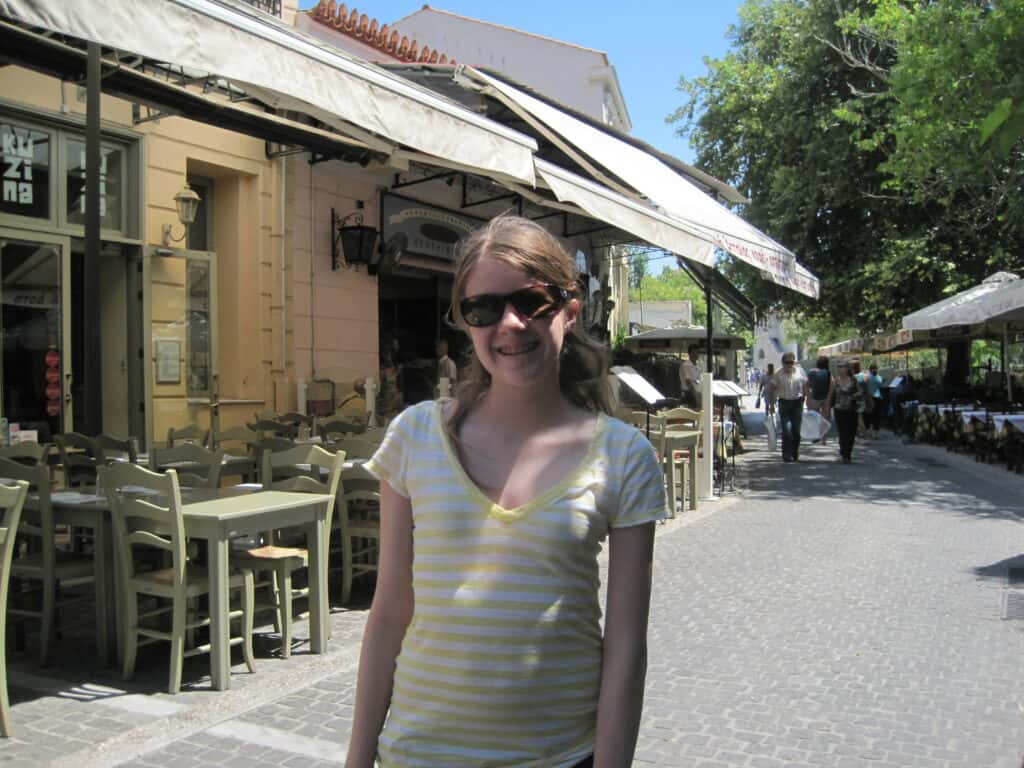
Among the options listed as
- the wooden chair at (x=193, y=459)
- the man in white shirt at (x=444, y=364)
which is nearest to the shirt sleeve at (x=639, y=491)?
the wooden chair at (x=193, y=459)

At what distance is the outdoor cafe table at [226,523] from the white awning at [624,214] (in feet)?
9.76

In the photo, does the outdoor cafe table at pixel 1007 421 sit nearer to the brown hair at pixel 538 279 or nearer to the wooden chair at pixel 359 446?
the wooden chair at pixel 359 446

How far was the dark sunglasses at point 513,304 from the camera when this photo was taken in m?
1.60

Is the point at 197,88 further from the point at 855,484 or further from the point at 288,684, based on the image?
the point at 855,484

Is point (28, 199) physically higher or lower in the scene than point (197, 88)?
lower

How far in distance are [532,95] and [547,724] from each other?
39.6 ft

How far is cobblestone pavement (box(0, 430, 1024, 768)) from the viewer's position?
3.58 m

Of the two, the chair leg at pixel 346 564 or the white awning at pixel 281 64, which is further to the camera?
the chair leg at pixel 346 564

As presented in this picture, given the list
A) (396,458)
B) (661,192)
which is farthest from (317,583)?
(661,192)

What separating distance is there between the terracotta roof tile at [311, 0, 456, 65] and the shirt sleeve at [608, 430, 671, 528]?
498 inches

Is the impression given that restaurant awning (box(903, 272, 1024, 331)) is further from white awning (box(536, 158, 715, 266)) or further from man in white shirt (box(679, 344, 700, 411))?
white awning (box(536, 158, 715, 266))

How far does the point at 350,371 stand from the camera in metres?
12.6

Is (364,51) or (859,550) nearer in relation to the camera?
(859,550)

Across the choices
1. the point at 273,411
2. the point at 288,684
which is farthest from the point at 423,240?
the point at 288,684
